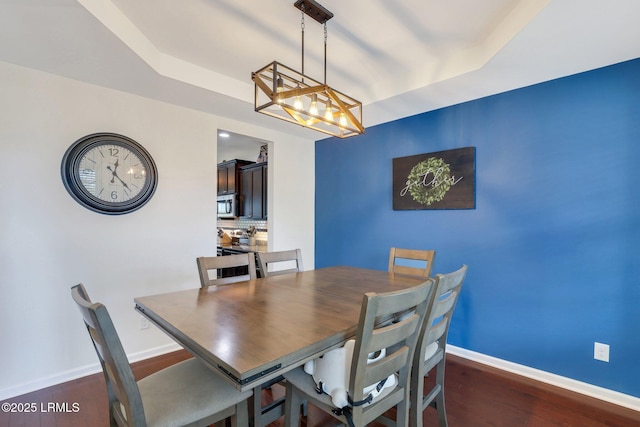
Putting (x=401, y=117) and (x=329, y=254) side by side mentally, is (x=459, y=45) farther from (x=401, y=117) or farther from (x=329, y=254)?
(x=329, y=254)

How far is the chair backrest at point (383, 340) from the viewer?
1.06 m

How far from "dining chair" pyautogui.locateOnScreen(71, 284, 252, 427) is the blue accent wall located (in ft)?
7.52

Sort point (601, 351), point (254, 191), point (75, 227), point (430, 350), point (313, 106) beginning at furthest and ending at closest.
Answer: point (254, 191), point (75, 227), point (601, 351), point (313, 106), point (430, 350)

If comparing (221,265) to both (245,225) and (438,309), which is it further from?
(245,225)

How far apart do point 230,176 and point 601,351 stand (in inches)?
191

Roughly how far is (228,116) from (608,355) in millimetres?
3804

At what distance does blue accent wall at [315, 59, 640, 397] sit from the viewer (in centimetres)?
203

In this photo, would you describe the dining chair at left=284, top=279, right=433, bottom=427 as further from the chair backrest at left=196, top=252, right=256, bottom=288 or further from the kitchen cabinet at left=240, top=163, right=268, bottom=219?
the kitchen cabinet at left=240, top=163, right=268, bottom=219

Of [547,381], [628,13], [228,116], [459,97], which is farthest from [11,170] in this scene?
[547,381]

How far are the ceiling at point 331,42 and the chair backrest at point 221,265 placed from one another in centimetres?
149

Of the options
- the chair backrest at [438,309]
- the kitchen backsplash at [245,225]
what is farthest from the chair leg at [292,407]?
the kitchen backsplash at [245,225]

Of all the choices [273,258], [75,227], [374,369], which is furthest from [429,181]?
[75,227]

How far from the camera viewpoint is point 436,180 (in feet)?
9.59

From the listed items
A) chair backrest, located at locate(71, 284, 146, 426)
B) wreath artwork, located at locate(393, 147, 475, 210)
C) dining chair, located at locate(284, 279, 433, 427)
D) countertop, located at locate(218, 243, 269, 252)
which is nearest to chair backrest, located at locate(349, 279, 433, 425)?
dining chair, located at locate(284, 279, 433, 427)
